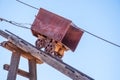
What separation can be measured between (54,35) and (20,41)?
1.12 metres

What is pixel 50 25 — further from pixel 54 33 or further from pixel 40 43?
pixel 40 43

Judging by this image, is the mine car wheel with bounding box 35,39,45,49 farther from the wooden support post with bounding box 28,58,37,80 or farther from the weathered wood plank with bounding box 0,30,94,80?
the weathered wood plank with bounding box 0,30,94,80

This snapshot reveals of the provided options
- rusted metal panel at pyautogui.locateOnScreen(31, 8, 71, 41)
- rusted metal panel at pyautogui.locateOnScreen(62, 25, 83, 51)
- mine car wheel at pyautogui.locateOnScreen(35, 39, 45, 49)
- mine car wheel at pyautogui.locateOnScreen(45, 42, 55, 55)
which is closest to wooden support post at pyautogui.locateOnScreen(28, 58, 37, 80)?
mine car wheel at pyautogui.locateOnScreen(35, 39, 45, 49)

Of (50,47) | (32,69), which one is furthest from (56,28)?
(32,69)

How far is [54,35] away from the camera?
8.24 meters

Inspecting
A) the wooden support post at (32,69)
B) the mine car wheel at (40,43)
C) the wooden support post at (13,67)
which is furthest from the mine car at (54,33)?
the wooden support post at (13,67)

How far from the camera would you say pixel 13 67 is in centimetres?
774

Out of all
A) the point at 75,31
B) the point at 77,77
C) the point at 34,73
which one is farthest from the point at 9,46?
the point at 77,77

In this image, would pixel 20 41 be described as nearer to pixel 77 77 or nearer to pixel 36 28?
pixel 36 28

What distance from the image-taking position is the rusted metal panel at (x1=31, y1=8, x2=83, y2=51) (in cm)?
825

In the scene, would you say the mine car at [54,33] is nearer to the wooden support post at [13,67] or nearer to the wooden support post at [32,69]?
the wooden support post at [32,69]

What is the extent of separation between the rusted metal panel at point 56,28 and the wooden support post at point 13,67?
40.8 inches

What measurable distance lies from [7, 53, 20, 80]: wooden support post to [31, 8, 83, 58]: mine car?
707mm

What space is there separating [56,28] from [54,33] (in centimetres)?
17
